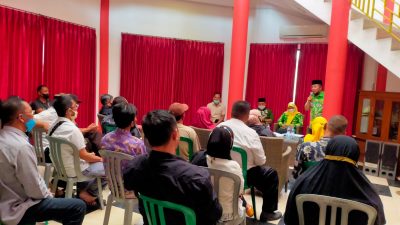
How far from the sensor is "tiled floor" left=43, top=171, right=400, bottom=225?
3.03 m

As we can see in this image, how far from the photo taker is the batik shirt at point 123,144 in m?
2.58

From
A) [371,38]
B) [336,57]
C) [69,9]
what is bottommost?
[336,57]

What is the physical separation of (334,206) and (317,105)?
410 cm

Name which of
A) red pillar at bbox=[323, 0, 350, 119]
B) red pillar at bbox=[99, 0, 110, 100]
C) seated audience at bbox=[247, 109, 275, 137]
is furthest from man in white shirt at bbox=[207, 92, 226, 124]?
seated audience at bbox=[247, 109, 275, 137]

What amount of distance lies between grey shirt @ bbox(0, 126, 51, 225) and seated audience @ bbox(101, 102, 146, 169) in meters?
0.70

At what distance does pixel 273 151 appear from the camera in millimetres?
3477

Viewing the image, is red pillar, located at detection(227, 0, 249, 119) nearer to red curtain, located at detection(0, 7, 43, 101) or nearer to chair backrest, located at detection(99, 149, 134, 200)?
red curtain, located at detection(0, 7, 43, 101)

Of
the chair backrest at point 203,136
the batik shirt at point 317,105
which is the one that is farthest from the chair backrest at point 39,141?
the batik shirt at point 317,105

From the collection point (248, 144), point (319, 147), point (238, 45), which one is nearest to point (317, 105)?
point (238, 45)

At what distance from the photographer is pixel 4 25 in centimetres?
496

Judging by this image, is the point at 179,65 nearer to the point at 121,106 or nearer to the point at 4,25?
the point at 4,25

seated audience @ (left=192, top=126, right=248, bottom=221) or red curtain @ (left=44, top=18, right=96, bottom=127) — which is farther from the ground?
red curtain @ (left=44, top=18, right=96, bottom=127)

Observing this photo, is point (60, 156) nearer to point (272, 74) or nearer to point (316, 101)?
point (316, 101)

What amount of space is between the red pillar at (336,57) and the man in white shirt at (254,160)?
253 cm
